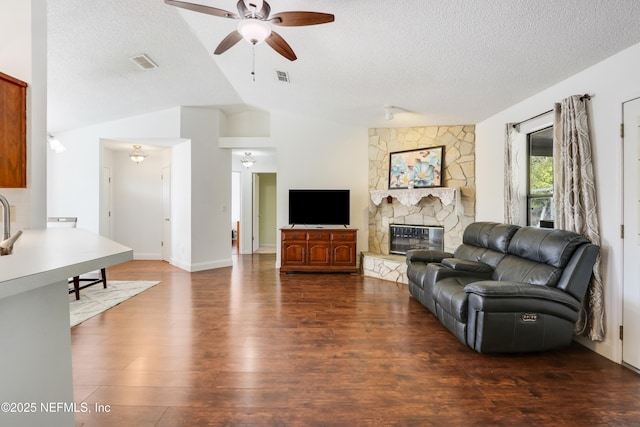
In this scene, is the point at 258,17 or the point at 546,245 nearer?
the point at 258,17

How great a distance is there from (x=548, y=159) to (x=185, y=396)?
426 centimetres

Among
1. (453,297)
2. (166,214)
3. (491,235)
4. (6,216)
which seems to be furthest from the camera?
(166,214)

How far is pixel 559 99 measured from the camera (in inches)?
118

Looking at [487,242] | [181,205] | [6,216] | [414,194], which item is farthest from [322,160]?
[6,216]

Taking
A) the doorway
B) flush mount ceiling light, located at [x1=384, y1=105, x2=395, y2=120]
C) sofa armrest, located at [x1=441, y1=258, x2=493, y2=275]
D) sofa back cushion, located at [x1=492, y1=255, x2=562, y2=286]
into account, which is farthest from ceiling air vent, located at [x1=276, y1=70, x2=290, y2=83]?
the doorway

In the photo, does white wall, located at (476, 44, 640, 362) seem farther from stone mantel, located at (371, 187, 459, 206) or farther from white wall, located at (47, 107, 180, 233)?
white wall, located at (47, 107, 180, 233)

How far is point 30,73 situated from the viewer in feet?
5.85

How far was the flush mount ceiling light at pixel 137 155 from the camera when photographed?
592cm

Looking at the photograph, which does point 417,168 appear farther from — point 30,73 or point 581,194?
point 30,73

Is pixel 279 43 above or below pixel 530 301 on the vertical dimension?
above

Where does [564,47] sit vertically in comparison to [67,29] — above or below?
below

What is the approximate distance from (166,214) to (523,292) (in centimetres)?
650

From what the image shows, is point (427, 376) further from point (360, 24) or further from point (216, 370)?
point (360, 24)

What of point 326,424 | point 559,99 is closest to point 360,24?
point 559,99
